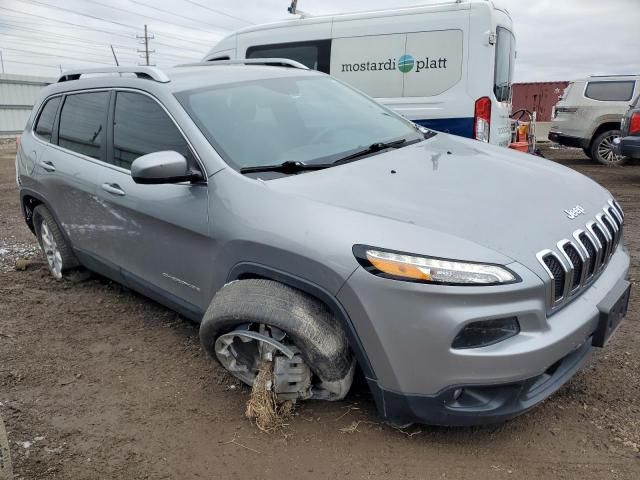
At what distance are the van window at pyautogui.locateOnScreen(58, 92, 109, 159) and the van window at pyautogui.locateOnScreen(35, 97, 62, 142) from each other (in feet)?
0.63

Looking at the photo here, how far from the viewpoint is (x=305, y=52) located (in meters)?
7.66

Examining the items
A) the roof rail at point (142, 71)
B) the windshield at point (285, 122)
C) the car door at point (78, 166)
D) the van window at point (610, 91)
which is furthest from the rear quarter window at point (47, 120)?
the van window at point (610, 91)

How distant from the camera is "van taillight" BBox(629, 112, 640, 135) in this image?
328 inches

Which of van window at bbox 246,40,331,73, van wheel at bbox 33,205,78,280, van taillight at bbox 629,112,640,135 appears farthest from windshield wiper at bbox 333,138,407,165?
van taillight at bbox 629,112,640,135

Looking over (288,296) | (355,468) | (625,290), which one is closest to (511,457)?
(355,468)

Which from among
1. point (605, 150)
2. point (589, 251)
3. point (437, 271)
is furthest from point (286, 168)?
point (605, 150)

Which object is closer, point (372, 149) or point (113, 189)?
point (372, 149)

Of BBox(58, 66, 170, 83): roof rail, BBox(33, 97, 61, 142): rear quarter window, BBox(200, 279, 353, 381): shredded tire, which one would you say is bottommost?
BBox(200, 279, 353, 381): shredded tire

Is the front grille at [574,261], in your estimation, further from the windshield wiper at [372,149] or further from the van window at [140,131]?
the van window at [140,131]

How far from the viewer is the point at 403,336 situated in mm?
2131

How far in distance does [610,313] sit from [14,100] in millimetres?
26140

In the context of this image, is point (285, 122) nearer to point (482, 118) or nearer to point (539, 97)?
point (482, 118)

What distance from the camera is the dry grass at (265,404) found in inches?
101

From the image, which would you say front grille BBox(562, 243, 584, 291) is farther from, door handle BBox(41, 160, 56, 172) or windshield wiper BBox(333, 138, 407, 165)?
door handle BBox(41, 160, 56, 172)
